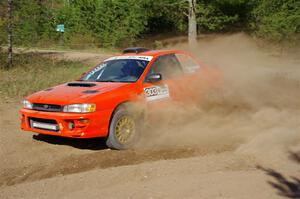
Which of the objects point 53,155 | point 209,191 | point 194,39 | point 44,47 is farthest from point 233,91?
point 44,47

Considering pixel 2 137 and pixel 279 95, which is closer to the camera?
pixel 2 137

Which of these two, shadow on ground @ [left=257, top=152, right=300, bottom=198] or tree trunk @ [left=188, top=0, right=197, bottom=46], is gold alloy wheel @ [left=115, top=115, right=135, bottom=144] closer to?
shadow on ground @ [left=257, top=152, right=300, bottom=198]

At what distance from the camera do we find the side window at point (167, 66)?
8.35 m

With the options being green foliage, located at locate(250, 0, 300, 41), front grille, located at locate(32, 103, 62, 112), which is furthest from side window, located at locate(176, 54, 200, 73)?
green foliage, located at locate(250, 0, 300, 41)

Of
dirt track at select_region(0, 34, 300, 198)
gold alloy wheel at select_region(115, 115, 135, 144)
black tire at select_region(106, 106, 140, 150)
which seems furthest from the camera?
gold alloy wheel at select_region(115, 115, 135, 144)

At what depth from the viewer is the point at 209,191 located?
5121 millimetres

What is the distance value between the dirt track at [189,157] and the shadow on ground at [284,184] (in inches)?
0.4

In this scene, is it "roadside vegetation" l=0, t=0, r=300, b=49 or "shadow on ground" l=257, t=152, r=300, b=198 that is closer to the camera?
"shadow on ground" l=257, t=152, r=300, b=198

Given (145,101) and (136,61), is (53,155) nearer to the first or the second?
(145,101)

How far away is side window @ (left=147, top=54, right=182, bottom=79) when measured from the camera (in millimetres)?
8352

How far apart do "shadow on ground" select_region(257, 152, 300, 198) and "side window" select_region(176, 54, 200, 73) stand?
3.46m

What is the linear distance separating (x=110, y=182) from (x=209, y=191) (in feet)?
4.34

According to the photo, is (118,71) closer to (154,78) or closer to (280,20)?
(154,78)

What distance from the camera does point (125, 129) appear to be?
24.6ft
